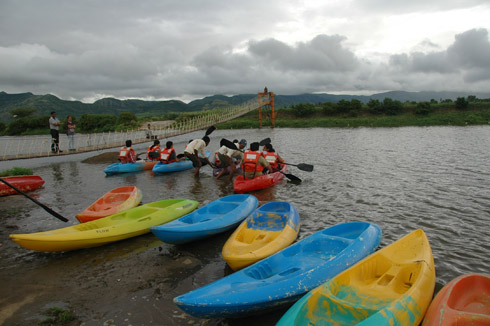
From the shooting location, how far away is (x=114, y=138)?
2716 cm

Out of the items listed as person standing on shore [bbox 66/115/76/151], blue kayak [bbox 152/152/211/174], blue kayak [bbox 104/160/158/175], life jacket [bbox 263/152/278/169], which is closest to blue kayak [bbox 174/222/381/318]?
life jacket [bbox 263/152/278/169]

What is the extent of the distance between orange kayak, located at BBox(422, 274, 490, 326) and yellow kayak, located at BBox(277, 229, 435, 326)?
188 mm

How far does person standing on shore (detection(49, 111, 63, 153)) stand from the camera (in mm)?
16875

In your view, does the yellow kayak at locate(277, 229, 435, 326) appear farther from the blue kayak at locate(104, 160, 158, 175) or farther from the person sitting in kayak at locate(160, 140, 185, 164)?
the blue kayak at locate(104, 160, 158, 175)

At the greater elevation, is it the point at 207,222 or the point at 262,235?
the point at 207,222

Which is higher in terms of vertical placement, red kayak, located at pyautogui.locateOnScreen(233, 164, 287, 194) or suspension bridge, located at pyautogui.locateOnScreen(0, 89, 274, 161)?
suspension bridge, located at pyautogui.locateOnScreen(0, 89, 274, 161)

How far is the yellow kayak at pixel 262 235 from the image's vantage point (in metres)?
4.69

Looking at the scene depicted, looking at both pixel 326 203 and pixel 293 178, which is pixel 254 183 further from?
pixel 326 203

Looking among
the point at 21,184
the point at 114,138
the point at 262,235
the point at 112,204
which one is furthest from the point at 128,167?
the point at 114,138

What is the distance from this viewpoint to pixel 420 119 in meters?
39.0

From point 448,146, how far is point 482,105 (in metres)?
29.3

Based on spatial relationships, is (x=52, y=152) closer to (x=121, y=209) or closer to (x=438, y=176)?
(x=121, y=209)

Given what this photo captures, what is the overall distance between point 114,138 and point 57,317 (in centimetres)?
2529

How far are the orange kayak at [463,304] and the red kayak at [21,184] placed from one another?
41.2 feet
